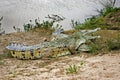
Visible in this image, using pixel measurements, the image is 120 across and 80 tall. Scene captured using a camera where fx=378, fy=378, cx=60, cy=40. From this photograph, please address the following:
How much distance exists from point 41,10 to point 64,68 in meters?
5.73

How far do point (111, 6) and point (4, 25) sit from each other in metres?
3.20

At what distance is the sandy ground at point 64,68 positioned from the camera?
207 inches

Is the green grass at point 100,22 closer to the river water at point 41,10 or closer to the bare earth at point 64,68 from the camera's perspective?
the river water at point 41,10

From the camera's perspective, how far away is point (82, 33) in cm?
742

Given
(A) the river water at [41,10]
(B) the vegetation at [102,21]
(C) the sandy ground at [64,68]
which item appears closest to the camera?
(C) the sandy ground at [64,68]

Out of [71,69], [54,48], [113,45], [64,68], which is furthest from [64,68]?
[113,45]

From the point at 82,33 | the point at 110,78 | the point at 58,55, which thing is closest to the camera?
the point at 110,78

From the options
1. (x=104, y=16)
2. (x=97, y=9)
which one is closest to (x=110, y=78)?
(x=104, y=16)

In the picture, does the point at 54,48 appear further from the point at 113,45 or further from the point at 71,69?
the point at 71,69

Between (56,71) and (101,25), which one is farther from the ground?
(101,25)

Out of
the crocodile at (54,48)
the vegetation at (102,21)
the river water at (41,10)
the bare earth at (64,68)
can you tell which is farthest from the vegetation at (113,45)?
the river water at (41,10)

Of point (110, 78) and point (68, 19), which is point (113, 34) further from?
point (68, 19)

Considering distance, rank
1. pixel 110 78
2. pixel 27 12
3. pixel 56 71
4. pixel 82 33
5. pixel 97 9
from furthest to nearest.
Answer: pixel 27 12
pixel 97 9
pixel 82 33
pixel 56 71
pixel 110 78

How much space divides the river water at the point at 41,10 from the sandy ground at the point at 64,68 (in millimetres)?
4469
